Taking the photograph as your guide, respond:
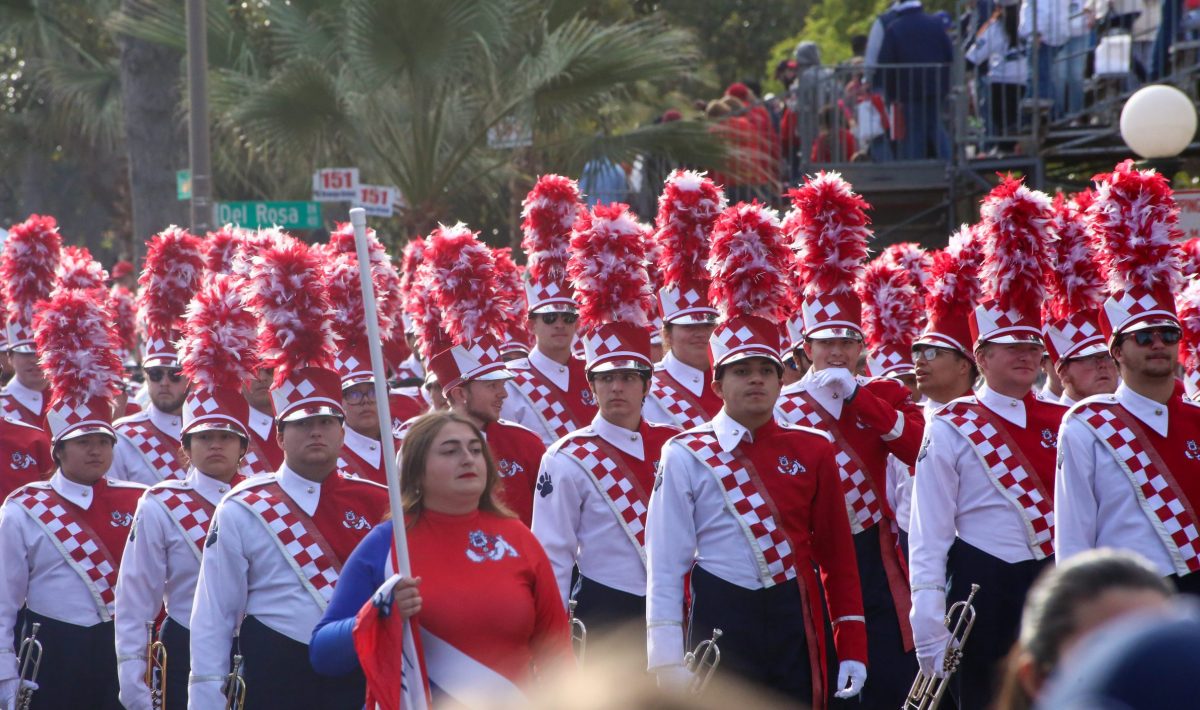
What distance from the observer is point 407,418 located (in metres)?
10.3

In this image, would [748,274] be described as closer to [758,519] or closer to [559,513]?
[559,513]

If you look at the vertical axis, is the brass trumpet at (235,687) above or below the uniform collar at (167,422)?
below

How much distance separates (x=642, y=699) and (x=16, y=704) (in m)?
6.74

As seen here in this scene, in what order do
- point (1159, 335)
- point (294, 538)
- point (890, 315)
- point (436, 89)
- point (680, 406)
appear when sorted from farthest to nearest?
1. point (436, 89)
2. point (890, 315)
3. point (680, 406)
4. point (1159, 335)
5. point (294, 538)

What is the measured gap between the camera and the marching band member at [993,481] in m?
7.03

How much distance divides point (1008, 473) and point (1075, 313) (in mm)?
1074

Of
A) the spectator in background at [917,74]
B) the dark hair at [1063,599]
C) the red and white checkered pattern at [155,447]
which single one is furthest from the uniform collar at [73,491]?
the spectator in background at [917,74]

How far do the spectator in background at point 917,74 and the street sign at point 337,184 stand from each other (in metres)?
4.38

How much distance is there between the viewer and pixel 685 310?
8773 millimetres

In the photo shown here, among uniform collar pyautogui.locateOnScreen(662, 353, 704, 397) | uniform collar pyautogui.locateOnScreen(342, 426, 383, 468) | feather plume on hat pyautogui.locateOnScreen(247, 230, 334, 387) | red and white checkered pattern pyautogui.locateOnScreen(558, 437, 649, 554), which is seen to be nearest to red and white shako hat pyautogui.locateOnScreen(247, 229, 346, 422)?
feather plume on hat pyautogui.locateOnScreen(247, 230, 334, 387)

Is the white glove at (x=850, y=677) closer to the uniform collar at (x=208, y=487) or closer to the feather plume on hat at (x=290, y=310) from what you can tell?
the feather plume on hat at (x=290, y=310)

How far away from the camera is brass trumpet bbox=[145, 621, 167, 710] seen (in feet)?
23.7

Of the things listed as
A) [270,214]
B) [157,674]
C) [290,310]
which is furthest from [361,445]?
[270,214]

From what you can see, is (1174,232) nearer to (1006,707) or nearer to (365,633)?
(365,633)
